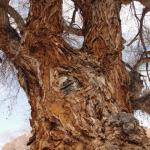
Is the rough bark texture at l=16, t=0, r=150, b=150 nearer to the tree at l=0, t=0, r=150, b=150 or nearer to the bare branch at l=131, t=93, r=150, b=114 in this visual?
the tree at l=0, t=0, r=150, b=150

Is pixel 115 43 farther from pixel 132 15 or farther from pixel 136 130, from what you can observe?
pixel 132 15

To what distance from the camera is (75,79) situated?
4.11 metres

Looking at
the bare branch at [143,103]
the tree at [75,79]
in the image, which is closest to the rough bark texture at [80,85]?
the tree at [75,79]

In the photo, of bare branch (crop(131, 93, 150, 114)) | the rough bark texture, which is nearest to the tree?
the rough bark texture

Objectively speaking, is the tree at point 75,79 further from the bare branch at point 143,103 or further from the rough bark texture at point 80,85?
the bare branch at point 143,103

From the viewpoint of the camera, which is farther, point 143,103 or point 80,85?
point 143,103

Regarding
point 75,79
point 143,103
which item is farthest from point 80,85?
point 143,103

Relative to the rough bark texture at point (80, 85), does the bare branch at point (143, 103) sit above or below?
below

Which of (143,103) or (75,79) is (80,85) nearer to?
(75,79)

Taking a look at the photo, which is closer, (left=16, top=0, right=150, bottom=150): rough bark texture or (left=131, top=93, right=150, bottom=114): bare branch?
(left=16, top=0, right=150, bottom=150): rough bark texture

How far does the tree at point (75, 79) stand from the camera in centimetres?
369

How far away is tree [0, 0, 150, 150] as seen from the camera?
12.1 ft

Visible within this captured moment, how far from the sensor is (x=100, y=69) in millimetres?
4289

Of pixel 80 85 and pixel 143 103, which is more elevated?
pixel 80 85
